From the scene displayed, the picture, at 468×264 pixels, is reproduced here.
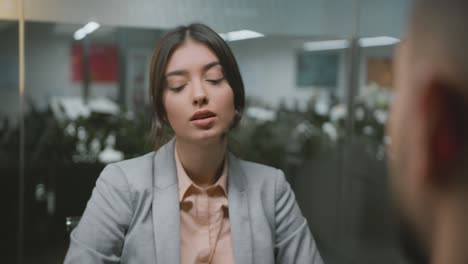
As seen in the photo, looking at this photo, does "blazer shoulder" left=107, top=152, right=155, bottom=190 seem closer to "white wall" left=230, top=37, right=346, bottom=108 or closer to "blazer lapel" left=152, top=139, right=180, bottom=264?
"blazer lapel" left=152, top=139, right=180, bottom=264

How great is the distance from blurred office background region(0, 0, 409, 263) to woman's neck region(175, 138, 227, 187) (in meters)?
0.15

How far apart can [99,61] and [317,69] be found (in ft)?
4.32

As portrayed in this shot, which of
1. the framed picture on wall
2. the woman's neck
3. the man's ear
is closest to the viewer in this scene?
the man's ear

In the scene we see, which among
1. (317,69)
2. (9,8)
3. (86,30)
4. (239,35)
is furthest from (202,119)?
(317,69)

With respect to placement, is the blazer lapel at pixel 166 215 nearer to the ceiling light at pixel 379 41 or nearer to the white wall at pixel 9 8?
the ceiling light at pixel 379 41

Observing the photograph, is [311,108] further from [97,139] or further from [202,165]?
[202,165]

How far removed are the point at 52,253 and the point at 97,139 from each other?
39 cm

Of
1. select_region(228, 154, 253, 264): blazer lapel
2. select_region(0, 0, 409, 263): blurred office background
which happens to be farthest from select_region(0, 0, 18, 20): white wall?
select_region(228, 154, 253, 264): blazer lapel

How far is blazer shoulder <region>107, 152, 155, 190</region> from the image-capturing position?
1167mm

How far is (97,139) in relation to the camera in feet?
5.62

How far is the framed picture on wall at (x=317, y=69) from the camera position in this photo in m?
2.50

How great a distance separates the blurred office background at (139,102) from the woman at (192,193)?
7.1 inches

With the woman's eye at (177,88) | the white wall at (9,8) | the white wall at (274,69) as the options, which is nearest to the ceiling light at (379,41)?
the white wall at (274,69)

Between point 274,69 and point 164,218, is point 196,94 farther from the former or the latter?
point 274,69
